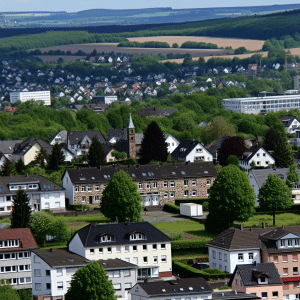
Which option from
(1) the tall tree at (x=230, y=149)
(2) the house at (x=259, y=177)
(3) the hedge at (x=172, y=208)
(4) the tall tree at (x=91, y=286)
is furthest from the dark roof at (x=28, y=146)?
(4) the tall tree at (x=91, y=286)

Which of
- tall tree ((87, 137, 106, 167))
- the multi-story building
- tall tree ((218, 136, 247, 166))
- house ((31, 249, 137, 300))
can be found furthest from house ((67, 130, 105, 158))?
house ((31, 249, 137, 300))

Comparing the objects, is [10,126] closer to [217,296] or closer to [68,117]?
[68,117]

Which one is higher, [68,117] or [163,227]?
[68,117]

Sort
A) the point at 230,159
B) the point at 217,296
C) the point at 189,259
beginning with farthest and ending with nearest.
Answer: the point at 230,159 → the point at 189,259 → the point at 217,296

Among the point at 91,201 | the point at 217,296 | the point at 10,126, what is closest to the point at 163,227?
the point at 91,201

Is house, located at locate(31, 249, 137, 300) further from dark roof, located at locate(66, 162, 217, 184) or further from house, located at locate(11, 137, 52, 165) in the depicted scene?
house, located at locate(11, 137, 52, 165)

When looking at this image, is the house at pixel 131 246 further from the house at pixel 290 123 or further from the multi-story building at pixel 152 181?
the house at pixel 290 123
